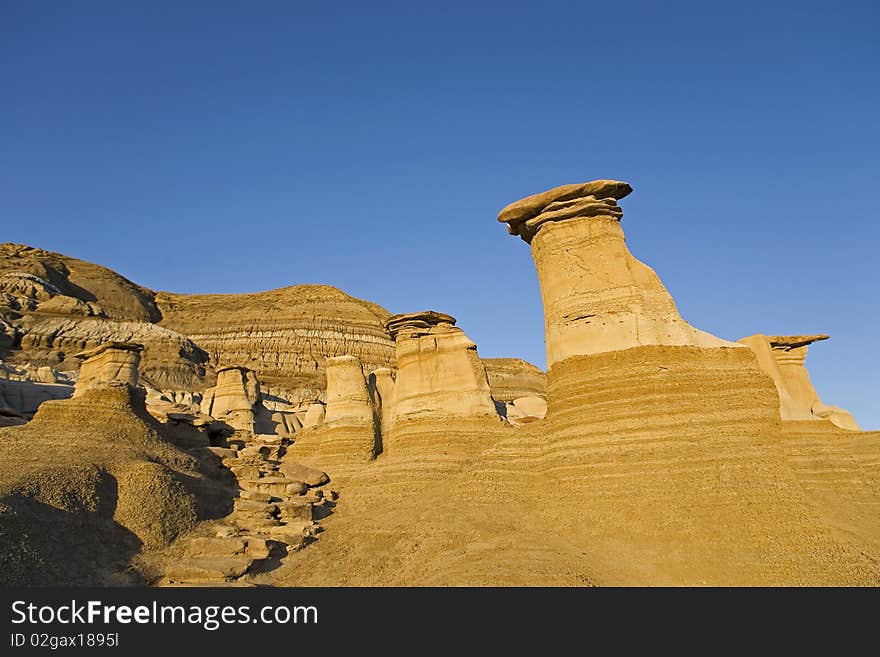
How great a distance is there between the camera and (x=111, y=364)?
909 inches

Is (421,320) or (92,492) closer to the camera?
(92,492)

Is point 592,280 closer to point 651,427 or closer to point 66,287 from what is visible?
point 651,427

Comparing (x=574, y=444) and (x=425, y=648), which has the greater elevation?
(x=574, y=444)

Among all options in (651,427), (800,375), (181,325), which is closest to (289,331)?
(181,325)

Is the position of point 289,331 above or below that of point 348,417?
above

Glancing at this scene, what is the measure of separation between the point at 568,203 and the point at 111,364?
18.6 meters

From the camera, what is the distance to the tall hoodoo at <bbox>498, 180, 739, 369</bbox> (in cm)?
1285

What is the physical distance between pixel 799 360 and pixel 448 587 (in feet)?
61.2

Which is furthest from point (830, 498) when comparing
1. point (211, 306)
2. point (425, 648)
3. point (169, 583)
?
point (211, 306)

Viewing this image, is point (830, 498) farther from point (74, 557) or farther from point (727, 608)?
point (74, 557)

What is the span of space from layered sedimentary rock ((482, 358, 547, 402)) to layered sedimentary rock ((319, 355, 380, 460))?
115 feet

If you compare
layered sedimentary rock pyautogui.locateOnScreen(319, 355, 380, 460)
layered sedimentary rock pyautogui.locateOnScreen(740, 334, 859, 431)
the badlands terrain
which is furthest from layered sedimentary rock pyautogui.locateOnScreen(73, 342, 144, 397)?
layered sedimentary rock pyautogui.locateOnScreen(740, 334, 859, 431)

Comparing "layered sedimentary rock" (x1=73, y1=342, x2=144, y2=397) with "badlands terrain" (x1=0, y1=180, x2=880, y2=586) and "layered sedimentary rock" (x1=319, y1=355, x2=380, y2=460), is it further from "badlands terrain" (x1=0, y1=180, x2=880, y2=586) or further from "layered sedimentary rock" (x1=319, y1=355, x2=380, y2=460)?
"layered sedimentary rock" (x1=319, y1=355, x2=380, y2=460)

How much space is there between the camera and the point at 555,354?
13.9 meters
